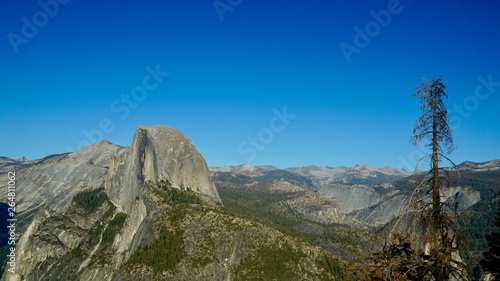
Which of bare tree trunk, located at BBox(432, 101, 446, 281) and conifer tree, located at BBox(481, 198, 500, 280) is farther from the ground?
bare tree trunk, located at BBox(432, 101, 446, 281)

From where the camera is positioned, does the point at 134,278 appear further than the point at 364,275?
Yes

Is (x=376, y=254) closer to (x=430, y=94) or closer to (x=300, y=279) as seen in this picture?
(x=430, y=94)

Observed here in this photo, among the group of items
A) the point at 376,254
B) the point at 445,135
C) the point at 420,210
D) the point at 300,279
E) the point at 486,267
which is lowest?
the point at 300,279

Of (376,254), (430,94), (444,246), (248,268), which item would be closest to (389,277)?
(376,254)

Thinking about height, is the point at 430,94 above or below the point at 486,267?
above

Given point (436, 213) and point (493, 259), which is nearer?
point (436, 213)

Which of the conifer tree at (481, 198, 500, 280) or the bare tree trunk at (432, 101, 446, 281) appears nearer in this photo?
the bare tree trunk at (432, 101, 446, 281)

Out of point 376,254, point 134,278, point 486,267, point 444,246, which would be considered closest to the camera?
point 444,246

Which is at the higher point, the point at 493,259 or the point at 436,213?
the point at 436,213

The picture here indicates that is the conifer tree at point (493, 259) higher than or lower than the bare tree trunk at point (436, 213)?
lower

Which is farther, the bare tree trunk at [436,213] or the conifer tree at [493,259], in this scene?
the conifer tree at [493,259]

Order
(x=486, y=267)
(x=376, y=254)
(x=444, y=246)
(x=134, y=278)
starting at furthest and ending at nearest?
1. (x=134, y=278)
2. (x=486, y=267)
3. (x=376, y=254)
4. (x=444, y=246)
